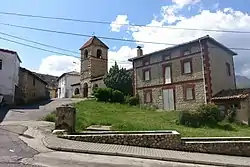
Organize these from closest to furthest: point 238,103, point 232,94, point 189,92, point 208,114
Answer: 1. point 208,114
2. point 238,103
3. point 232,94
4. point 189,92

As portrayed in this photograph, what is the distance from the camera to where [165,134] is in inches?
501

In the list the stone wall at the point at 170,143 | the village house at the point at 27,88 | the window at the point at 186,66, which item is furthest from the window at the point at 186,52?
the village house at the point at 27,88

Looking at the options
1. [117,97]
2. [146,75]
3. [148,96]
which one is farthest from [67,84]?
[148,96]

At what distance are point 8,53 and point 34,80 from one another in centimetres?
864

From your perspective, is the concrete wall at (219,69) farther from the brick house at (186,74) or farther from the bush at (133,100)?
the bush at (133,100)

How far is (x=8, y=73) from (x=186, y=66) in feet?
63.5

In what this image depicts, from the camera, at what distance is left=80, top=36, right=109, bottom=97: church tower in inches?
1845

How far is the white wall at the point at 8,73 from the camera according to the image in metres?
29.0

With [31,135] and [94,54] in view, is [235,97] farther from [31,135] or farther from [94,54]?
[94,54]

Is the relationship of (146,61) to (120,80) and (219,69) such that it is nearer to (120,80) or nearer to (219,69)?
(120,80)

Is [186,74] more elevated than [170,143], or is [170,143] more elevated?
[186,74]

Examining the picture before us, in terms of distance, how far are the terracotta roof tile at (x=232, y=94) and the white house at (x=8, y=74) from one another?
2139 cm

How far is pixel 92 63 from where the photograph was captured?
47.2 meters

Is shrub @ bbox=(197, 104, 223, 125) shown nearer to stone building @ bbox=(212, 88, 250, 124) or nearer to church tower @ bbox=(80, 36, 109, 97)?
stone building @ bbox=(212, 88, 250, 124)
